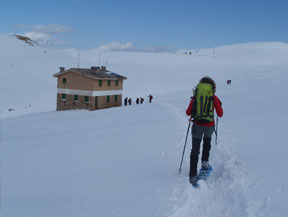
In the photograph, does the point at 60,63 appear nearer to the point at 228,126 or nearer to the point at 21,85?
the point at 21,85

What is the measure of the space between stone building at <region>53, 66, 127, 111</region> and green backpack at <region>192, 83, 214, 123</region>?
24.4 m

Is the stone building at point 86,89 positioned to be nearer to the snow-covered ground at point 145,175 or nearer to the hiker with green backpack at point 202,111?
the snow-covered ground at point 145,175

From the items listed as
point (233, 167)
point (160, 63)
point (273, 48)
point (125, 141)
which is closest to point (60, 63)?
point (160, 63)

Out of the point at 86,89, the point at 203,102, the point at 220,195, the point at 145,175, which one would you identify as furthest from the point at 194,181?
the point at 86,89

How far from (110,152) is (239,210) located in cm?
517

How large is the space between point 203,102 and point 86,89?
25328 millimetres

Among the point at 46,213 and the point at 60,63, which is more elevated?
the point at 60,63

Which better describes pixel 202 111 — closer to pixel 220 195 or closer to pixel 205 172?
pixel 205 172

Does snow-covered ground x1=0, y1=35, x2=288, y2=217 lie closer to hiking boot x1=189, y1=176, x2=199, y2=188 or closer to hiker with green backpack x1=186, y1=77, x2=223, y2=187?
hiking boot x1=189, y1=176, x2=199, y2=188

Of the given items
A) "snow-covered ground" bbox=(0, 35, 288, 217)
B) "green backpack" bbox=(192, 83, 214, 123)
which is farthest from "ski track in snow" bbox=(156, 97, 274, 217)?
"green backpack" bbox=(192, 83, 214, 123)

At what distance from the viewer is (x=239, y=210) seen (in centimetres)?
461

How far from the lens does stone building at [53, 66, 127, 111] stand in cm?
2967

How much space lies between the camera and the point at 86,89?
2989 cm

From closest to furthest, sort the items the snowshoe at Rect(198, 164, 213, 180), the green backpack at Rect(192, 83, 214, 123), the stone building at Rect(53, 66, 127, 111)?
the green backpack at Rect(192, 83, 214, 123) < the snowshoe at Rect(198, 164, 213, 180) < the stone building at Rect(53, 66, 127, 111)
